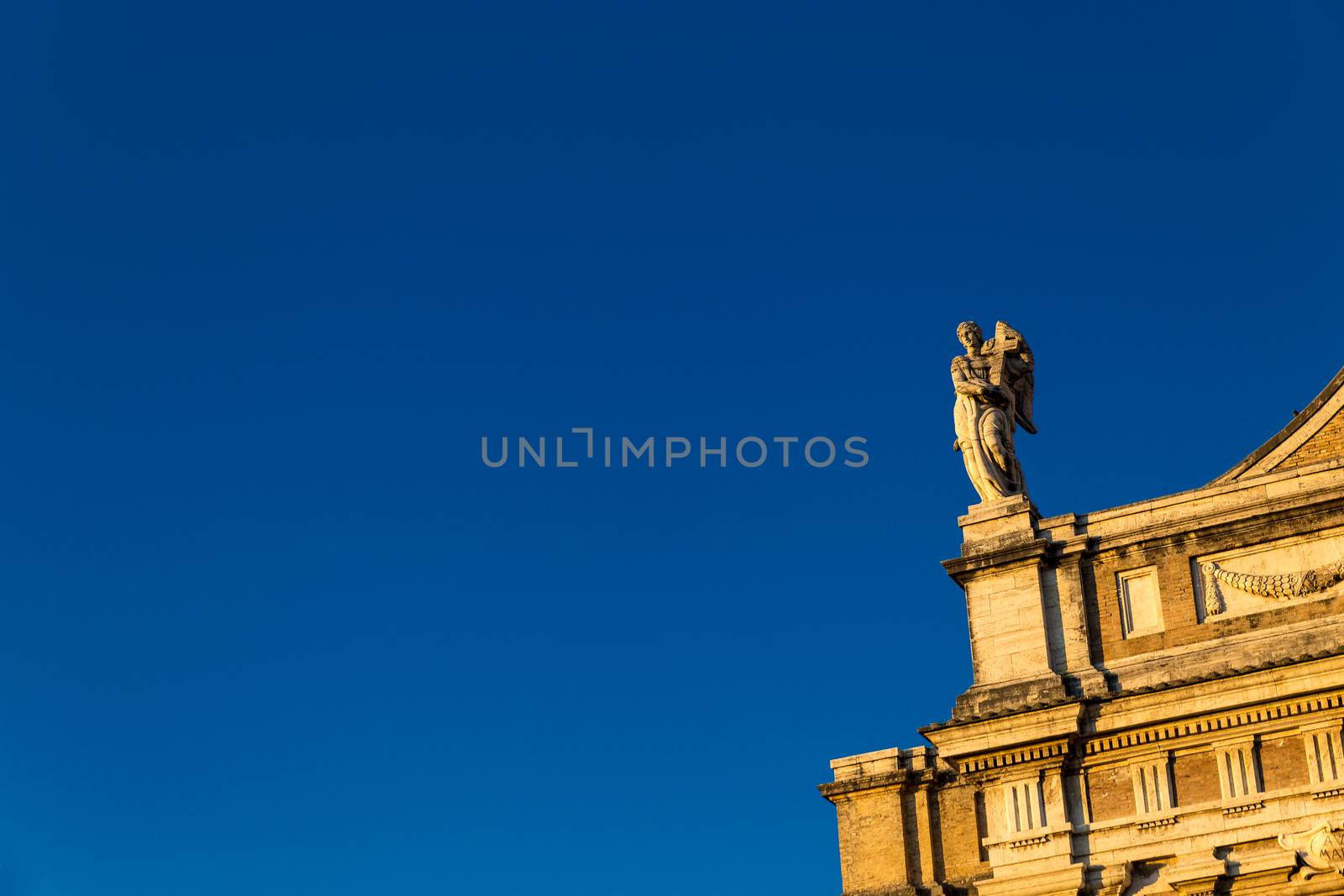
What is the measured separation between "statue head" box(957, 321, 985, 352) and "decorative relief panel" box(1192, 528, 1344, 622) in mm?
4748

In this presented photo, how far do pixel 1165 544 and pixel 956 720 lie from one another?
12.2 feet

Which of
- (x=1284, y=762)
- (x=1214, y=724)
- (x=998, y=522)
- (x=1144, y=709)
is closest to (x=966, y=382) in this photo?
(x=998, y=522)

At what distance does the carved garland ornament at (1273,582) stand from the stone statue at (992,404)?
3.20m

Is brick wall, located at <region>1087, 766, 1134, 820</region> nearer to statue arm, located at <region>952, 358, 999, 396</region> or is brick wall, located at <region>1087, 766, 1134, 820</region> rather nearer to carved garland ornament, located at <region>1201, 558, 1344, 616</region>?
carved garland ornament, located at <region>1201, 558, 1344, 616</region>

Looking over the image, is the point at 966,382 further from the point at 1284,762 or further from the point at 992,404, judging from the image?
the point at 1284,762

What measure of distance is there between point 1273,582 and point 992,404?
4.88 m

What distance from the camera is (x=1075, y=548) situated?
1165 inches

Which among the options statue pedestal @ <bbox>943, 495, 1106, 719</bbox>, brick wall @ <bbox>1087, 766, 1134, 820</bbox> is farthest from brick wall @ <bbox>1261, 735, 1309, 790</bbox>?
statue pedestal @ <bbox>943, 495, 1106, 719</bbox>

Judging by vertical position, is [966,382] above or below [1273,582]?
above

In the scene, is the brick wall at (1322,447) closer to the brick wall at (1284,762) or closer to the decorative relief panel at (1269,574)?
the decorative relief panel at (1269,574)

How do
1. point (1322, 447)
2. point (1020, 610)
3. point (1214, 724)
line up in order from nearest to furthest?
point (1214, 724)
point (1020, 610)
point (1322, 447)

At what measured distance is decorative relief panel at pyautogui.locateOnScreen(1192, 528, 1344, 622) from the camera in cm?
2800

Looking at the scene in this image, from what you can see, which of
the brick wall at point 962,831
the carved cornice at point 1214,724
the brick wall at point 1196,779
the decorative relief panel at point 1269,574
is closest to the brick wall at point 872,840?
the brick wall at point 962,831

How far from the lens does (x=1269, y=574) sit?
2839 cm
